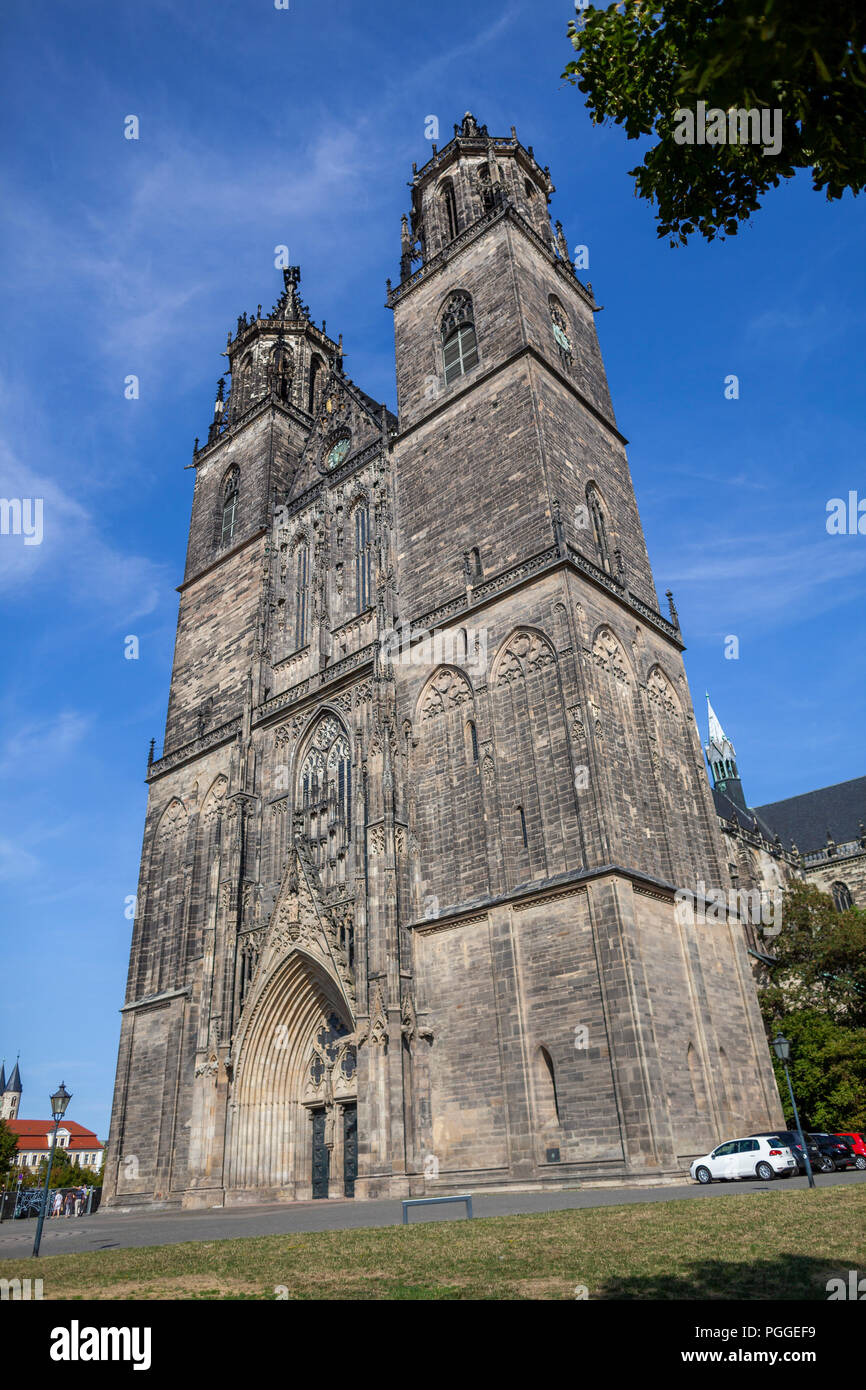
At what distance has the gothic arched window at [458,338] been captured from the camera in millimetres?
25953

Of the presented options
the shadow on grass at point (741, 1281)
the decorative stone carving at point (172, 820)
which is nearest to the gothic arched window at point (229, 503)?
the decorative stone carving at point (172, 820)

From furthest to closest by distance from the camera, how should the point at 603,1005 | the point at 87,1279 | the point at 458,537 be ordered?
the point at 458,537
the point at 603,1005
the point at 87,1279

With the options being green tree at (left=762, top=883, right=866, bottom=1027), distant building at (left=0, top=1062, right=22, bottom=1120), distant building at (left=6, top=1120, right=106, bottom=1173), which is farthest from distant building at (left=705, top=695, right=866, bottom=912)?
distant building at (left=0, top=1062, right=22, bottom=1120)

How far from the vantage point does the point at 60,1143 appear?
101875mm

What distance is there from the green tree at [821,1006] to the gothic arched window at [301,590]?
17.8 metres

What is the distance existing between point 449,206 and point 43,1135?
115647 mm

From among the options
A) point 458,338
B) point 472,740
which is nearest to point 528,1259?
point 472,740

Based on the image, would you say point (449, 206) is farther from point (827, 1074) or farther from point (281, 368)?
point (827, 1074)

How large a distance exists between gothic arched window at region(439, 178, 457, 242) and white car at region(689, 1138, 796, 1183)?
2716 cm

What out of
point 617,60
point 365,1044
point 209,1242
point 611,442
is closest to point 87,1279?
point 209,1242
